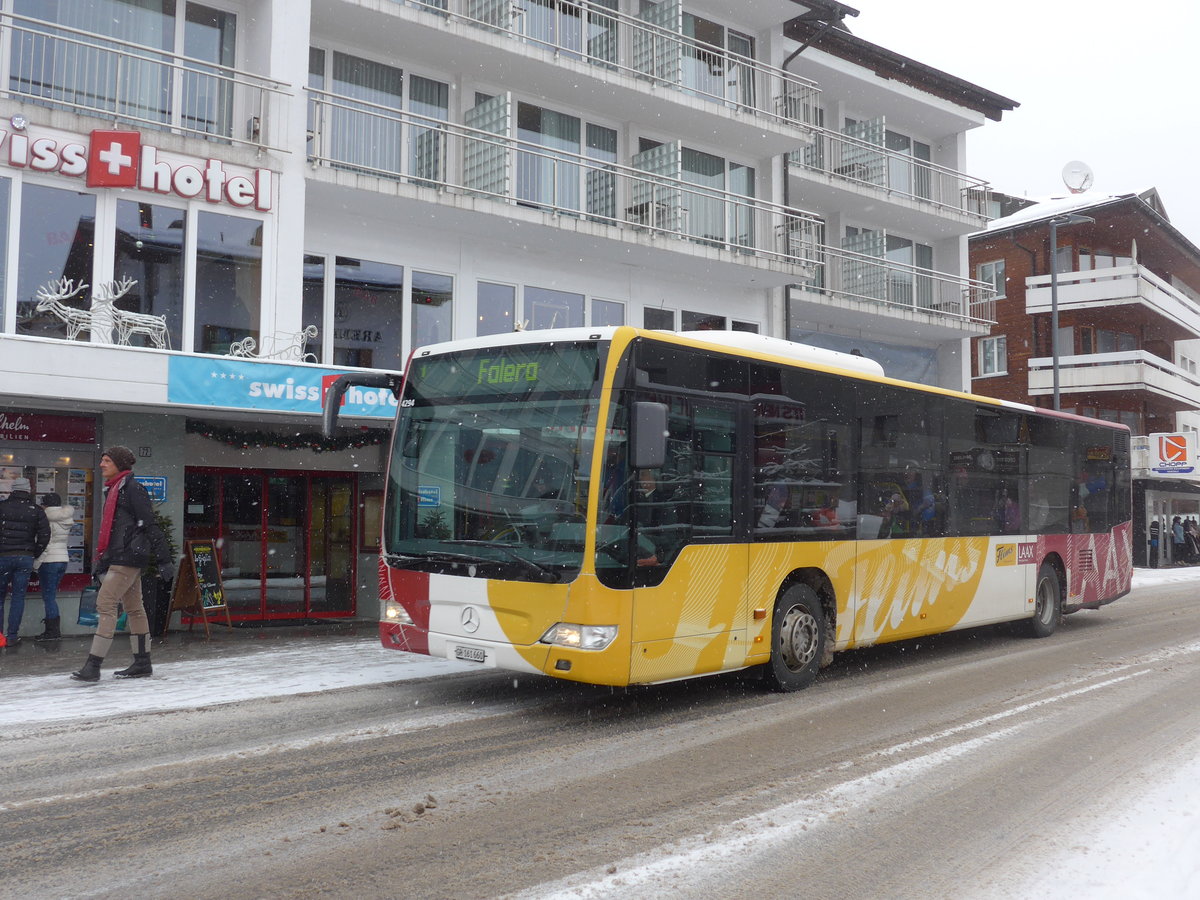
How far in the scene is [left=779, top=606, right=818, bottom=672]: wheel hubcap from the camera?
9.00 metres

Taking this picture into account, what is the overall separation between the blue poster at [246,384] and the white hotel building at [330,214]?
32 millimetres

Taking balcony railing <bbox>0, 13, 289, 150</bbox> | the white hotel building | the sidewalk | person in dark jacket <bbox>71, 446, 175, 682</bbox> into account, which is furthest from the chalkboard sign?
balcony railing <bbox>0, 13, 289, 150</bbox>

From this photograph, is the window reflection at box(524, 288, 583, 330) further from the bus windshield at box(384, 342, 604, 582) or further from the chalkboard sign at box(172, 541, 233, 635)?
the bus windshield at box(384, 342, 604, 582)

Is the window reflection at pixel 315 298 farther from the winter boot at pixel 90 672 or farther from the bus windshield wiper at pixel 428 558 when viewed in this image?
the bus windshield wiper at pixel 428 558

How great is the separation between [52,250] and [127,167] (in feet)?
4.43

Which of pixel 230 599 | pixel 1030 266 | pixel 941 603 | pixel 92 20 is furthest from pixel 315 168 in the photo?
pixel 1030 266

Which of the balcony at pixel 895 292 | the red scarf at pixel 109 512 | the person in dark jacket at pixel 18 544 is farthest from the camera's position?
the balcony at pixel 895 292

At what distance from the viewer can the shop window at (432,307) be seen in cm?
1606

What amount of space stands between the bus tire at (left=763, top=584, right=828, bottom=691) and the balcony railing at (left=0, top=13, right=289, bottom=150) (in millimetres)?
9499

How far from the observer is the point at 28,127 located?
12.1 metres

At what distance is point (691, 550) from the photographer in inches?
313

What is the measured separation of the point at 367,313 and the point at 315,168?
2.32 m

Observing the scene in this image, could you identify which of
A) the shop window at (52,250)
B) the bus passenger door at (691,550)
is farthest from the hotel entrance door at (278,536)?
the bus passenger door at (691,550)

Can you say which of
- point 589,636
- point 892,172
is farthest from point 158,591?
point 892,172
